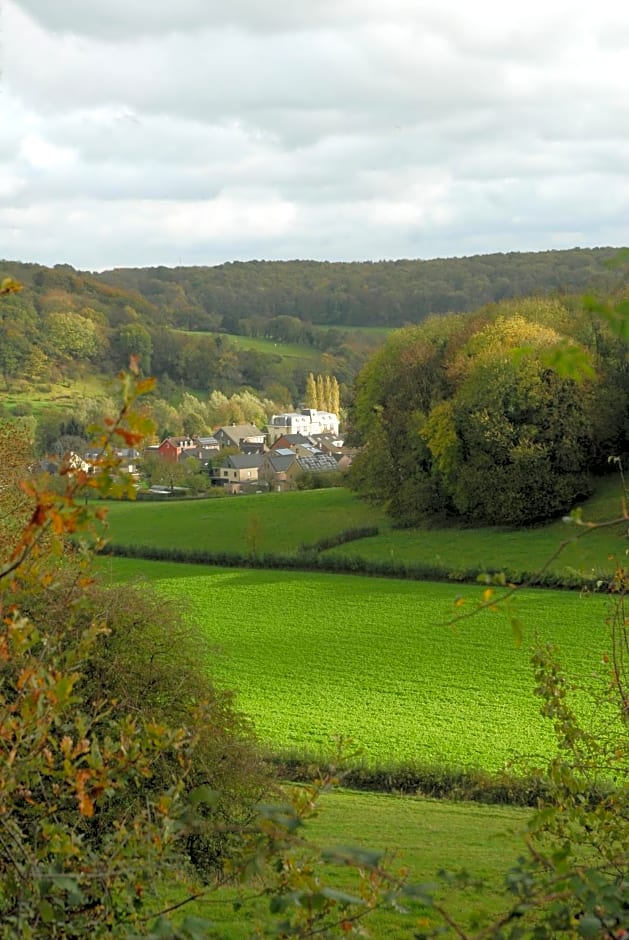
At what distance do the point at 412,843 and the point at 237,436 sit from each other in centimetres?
10208

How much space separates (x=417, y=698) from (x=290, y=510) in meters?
33.6

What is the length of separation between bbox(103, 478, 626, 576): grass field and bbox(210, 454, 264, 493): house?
1793cm

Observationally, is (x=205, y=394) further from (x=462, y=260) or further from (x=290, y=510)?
(x=290, y=510)

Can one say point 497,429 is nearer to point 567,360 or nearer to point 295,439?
point 567,360

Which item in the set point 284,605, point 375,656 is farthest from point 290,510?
point 375,656

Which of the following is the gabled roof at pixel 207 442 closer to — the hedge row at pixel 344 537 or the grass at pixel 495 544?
the hedge row at pixel 344 537

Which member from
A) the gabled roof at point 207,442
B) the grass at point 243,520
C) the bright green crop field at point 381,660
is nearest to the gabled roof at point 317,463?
the gabled roof at point 207,442

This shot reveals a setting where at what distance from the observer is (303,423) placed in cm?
12731

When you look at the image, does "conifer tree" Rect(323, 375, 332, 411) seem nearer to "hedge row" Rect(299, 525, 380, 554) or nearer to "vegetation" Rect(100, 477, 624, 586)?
"vegetation" Rect(100, 477, 624, 586)

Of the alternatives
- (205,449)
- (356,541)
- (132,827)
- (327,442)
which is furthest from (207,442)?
(132,827)

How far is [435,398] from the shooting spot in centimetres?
5472

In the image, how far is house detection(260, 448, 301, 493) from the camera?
286 feet

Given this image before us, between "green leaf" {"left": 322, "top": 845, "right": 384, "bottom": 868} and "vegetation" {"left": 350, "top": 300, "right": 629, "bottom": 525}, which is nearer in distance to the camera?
"green leaf" {"left": 322, "top": 845, "right": 384, "bottom": 868}

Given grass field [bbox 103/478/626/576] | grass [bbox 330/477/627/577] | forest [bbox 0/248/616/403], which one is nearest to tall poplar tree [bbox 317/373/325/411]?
forest [bbox 0/248/616/403]
